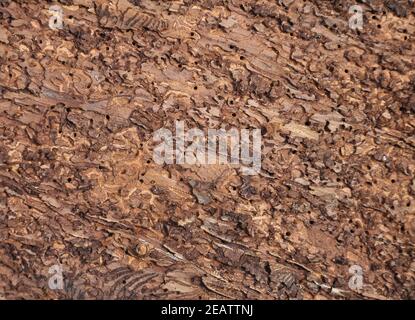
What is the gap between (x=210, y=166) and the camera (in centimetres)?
279

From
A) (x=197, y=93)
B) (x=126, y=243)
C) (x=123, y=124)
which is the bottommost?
(x=126, y=243)

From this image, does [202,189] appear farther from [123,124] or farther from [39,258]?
[39,258]

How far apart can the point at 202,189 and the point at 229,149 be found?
23 centimetres

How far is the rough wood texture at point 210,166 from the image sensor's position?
275 centimetres

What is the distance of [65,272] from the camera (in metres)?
2.74

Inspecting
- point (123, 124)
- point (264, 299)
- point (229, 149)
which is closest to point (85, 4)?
point (123, 124)

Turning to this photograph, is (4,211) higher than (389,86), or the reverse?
(389,86)

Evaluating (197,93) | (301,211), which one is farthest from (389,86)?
(197,93)

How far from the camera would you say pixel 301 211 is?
2797 millimetres

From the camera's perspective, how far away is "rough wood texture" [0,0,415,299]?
275cm

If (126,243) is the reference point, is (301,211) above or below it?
above

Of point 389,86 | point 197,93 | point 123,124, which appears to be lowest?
point 123,124

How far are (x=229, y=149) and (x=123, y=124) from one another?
1.67 ft

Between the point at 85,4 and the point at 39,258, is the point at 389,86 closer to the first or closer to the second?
the point at 85,4
